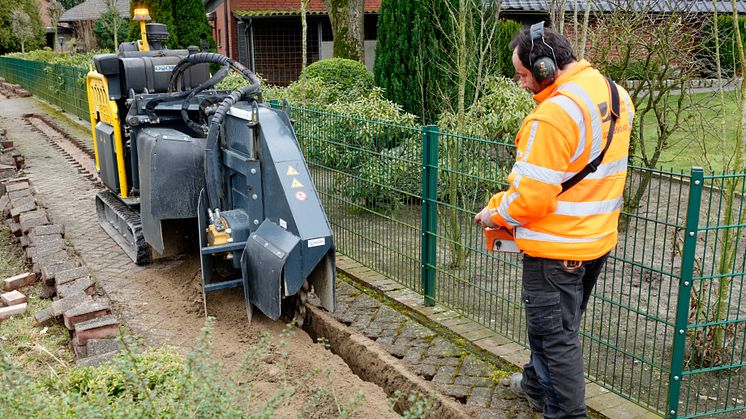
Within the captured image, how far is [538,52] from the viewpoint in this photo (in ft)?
12.3

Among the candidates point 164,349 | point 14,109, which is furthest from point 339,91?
point 14,109

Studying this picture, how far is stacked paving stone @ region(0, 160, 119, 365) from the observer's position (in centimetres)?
528

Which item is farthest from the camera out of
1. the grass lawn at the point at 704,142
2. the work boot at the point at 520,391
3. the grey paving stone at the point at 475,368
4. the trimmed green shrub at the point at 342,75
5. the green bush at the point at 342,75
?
the green bush at the point at 342,75

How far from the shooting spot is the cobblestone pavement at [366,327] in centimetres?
462

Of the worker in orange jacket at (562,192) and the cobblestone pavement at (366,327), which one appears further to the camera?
the cobblestone pavement at (366,327)

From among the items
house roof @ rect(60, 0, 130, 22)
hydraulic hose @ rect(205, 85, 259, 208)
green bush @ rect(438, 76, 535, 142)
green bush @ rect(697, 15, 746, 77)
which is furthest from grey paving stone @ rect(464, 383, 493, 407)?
house roof @ rect(60, 0, 130, 22)

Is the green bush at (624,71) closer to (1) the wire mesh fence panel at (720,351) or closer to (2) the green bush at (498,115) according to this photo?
(2) the green bush at (498,115)

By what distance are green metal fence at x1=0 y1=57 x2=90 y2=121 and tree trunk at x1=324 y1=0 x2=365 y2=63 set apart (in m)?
5.72

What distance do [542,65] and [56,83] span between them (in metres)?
19.5

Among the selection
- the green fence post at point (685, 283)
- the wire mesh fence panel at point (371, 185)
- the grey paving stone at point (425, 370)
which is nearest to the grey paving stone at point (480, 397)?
the grey paving stone at point (425, 370)

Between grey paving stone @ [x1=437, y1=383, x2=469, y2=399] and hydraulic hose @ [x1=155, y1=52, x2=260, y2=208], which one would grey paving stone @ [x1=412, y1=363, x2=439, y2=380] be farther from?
hydraulic hose @ [x1=155, y1=52, x2=260, y2=208]

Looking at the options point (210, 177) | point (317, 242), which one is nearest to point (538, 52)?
point (317, 242)

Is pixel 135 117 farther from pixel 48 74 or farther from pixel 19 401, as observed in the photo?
pixel 48 74

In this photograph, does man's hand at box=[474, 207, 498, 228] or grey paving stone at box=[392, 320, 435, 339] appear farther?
grey paving stone at box=[392, 320, 435, 339]
